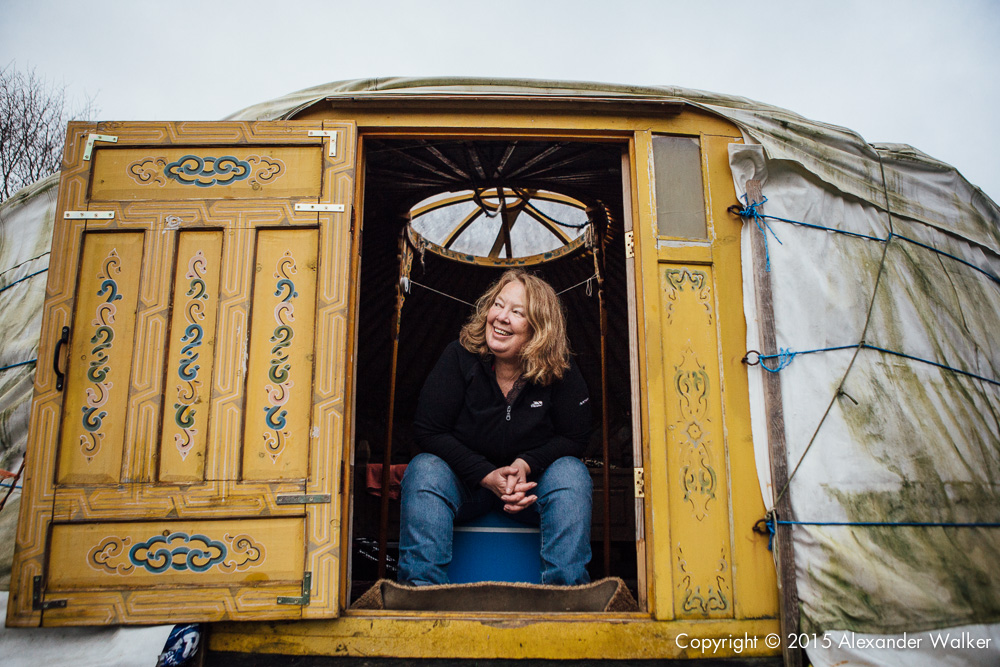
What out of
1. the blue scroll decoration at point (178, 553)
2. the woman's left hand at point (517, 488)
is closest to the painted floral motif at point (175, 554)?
the blue scroll decoration at point (178, 553)

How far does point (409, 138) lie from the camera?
233cm

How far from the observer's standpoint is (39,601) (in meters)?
1.81

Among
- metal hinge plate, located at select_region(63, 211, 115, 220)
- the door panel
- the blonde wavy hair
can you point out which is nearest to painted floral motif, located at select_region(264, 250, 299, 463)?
the door panel

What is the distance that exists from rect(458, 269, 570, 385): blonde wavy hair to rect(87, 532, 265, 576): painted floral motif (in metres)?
1.06

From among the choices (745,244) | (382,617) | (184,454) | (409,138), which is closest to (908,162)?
(745,244)

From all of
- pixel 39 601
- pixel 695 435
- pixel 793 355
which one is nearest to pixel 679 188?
pixel 793 355

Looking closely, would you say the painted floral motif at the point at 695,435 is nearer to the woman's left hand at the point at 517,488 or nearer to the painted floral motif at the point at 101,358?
the woman's left hand at the point at 517,488

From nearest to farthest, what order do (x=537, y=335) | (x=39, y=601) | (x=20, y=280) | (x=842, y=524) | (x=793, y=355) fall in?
(x=39, y=601) → (x=842, y=524) → (x=793, y=355) → (x=537, y=335) → (x=20, y=280)

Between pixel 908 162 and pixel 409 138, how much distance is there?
1996mm

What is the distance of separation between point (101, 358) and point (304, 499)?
806mm

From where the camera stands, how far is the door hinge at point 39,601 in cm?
181

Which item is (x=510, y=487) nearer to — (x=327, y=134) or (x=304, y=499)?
(x=304, y=499)

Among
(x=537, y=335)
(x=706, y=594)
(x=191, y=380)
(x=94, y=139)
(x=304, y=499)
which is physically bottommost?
(x=706, y=594)

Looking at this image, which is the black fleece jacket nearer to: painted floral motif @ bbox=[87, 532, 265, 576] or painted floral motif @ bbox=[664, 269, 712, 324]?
painted floral motif @ bbox=[664, 269, 712, 324]
